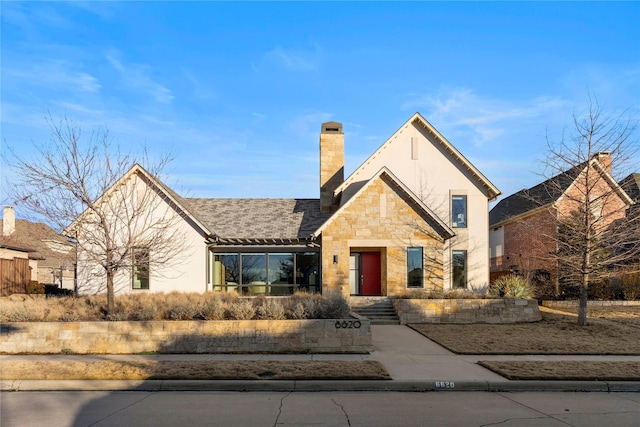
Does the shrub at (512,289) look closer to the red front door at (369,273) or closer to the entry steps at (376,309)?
the entry steps at (376,309)

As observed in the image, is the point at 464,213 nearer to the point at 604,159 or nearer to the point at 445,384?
the point at 604,159

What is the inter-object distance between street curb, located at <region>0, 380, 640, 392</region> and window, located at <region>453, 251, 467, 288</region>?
16553mm

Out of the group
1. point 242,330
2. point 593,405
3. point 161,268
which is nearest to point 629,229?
point 593,405

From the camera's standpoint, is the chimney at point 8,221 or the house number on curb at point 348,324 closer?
the house number on curb at point 348,324

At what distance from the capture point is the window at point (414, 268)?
78.0 ft

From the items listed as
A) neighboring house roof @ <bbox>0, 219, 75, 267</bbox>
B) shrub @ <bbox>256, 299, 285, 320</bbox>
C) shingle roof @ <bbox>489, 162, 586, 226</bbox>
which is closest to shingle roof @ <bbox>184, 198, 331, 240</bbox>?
neighboring house roof @ <bbox>0, 219, 75, 267</bbox>

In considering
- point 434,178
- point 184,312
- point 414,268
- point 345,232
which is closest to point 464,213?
point 434,178

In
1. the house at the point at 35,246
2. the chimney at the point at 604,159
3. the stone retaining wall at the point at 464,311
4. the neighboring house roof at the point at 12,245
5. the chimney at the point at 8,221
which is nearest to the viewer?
the chimney at the point at 604,159

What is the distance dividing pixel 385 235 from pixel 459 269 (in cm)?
554

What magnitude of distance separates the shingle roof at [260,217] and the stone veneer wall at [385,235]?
2127mm

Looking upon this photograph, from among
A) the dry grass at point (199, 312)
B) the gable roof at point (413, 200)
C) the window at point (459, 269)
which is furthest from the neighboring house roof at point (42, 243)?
the window at point (459, 269)

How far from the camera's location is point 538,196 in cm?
2530

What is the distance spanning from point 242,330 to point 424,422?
287 inches

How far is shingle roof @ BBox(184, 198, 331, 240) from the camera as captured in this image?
25.5 meters
